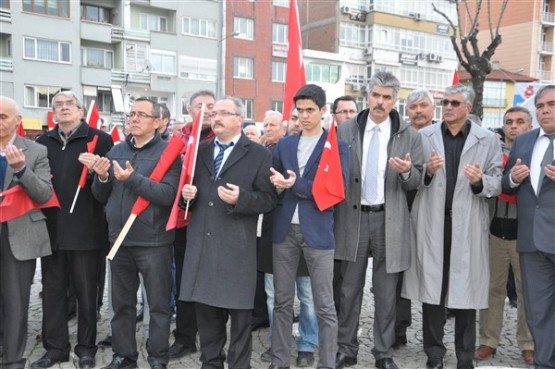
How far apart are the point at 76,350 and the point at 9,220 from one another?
132cm

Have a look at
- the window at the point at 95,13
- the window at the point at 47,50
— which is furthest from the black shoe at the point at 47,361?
the window at the point at 95,13

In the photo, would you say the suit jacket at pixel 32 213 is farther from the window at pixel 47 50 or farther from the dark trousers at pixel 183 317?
the window at pixel 47 50

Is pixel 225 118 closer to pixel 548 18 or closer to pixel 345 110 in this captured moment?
pixel 345 110

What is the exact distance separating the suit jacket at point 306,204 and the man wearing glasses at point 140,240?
92 cm

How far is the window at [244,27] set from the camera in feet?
128

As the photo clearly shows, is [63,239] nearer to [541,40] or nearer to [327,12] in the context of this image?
[327,12]

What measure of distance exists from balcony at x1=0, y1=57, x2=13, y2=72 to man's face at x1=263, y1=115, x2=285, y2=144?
28.9 metres

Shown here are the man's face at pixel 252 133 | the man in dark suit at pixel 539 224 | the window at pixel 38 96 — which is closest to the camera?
the man in dark suit at pixel 539 224

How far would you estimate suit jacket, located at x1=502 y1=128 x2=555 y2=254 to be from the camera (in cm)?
431

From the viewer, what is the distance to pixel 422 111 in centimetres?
574

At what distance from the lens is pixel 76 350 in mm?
4734

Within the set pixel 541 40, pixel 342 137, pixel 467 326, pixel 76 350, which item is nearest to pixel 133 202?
pixel 76 350

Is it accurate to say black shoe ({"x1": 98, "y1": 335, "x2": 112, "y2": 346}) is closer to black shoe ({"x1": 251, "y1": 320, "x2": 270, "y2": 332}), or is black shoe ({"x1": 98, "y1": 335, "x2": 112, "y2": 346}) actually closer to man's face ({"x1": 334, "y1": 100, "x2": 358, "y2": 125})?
black shoe ({"x1": 251, "y1": 320, "x2": 270, "y2": 332})

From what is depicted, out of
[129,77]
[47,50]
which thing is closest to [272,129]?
[47,50]
